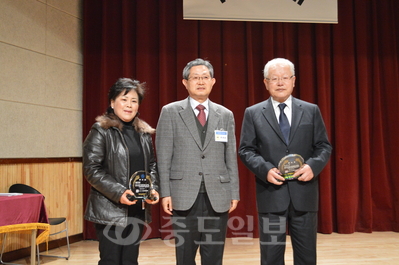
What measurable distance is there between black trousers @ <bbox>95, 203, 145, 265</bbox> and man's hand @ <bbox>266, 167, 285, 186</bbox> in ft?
2.69

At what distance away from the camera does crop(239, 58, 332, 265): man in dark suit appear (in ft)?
7.16

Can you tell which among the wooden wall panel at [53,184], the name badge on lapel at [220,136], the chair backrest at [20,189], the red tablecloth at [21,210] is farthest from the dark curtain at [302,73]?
the name badge on lapel at [220,136]

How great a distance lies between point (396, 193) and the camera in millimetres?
4871

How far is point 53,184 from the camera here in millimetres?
4191

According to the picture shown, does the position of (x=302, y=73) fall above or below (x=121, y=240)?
above

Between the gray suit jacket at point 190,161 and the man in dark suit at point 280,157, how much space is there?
0.17m

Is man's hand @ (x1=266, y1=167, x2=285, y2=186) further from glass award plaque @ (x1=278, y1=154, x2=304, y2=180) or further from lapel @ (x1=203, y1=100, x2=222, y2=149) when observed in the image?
lapel @ (x1=203, y1=100, x2=222, y2=149)

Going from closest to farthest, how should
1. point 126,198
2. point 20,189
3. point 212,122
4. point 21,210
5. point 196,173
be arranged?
point 126,198 < point 196,173 < point 212,122 < point 21,210 < point 20,189

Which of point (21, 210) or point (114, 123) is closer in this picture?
point (114, 123)

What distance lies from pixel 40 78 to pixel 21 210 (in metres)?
1.74

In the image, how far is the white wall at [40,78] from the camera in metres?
3.73

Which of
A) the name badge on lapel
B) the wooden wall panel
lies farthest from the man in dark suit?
the wooden wall panel

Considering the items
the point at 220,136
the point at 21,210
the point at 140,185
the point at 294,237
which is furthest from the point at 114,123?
the point at 21,210

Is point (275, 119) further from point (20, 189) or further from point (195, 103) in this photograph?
point (20, 189)
